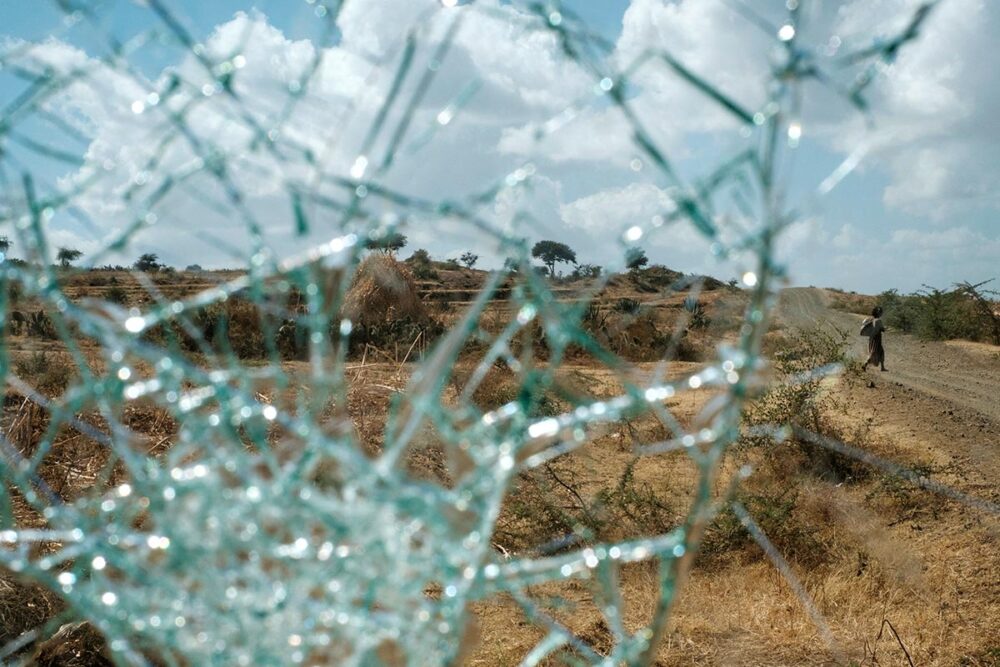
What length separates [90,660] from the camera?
15.3 feet

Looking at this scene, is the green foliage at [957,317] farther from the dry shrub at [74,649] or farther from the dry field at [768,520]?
the dry shrub at [74,649]

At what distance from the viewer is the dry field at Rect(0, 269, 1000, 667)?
19.6ft

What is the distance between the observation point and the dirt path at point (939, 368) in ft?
45.5

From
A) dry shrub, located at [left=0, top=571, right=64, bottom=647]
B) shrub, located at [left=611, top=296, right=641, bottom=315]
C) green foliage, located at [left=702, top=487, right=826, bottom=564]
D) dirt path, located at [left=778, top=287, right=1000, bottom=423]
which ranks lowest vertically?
green foliage, located at [left=702, top=487, right=826, bottom=564]

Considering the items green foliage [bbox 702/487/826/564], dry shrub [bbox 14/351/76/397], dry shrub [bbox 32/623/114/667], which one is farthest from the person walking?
dry shrub [bbox 32/623/114/667]

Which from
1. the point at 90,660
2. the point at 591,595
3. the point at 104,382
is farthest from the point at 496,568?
the point at 591,595

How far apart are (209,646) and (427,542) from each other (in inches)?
14.0

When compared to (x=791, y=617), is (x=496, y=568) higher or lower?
higher

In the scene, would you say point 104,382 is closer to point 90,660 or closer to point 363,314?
point 90,660

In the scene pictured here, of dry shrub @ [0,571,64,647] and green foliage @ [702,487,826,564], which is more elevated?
dry shrub @ [0,571,64,647]

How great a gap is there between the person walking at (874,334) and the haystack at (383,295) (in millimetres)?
9198

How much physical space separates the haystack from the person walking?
9198mm

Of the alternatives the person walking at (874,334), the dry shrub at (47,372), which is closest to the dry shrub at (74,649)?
the dry shrub at (47,372)

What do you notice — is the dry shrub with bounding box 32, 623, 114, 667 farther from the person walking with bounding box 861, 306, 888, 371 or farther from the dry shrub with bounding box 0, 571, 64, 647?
the person walking with bounding box 861, 306, 888, 371
